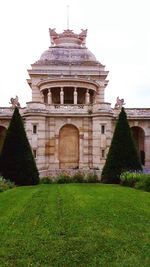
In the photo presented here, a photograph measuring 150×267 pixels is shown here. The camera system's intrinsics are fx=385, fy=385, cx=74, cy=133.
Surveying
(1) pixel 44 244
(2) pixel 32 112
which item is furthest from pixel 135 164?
(1) pixel 44 244

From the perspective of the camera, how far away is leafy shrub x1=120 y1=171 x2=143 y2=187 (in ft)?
65.4

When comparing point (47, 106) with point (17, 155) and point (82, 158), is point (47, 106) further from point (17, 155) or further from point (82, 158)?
point (17, 155)

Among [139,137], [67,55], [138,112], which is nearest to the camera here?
[138,112]

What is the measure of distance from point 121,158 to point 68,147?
31.2 feet

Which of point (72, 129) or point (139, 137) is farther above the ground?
point (72, 129)

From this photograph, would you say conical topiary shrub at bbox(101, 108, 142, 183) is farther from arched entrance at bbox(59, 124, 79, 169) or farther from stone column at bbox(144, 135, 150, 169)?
stone column at bbox(144, 135, 150, 169)

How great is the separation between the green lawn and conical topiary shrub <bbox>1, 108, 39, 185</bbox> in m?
9.14

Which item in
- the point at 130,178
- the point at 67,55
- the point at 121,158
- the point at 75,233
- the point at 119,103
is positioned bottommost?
the point at 75,233

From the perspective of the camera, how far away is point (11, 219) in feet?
32.8

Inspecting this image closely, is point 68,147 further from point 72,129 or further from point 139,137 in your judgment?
point 139,137

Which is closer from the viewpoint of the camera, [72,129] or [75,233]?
[75,233]

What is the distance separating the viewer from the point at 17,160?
72.3 ft

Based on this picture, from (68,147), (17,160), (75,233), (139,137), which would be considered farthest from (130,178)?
(139,137)

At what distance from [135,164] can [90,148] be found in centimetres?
920
